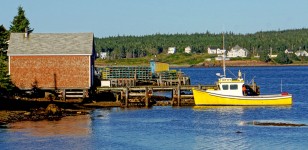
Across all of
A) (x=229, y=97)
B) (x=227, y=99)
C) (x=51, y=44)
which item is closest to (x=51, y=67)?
(x=51, y=44)

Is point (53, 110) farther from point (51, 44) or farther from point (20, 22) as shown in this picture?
point (20, 22)

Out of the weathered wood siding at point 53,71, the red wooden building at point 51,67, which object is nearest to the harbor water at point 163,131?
the weathered wood siding at point 53,71

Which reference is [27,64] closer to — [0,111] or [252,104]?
[0,111]

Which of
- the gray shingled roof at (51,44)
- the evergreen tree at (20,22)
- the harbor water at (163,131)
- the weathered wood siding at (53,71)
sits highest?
the evergreen tree at (20,22)

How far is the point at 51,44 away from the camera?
68.2 m

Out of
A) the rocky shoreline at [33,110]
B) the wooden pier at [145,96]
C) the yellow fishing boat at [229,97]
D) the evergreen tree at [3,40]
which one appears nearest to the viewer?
the rocky shoreline at [33,110]

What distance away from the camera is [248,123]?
53938 mm

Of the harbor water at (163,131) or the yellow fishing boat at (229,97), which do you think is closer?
the harbor water at (163,131)

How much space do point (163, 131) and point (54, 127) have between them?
7.21 metres

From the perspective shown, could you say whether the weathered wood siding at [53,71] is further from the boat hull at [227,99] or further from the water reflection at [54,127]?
the water reflection at [54,127]

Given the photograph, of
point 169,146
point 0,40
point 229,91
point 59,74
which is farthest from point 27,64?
point 169,146

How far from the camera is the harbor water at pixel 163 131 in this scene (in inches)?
1682

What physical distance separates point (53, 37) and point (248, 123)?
23.4m

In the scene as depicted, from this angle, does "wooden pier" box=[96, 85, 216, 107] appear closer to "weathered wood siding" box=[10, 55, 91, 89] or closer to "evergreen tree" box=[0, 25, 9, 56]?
"weathered wood siding" box=[10, 55, 91, 89]
